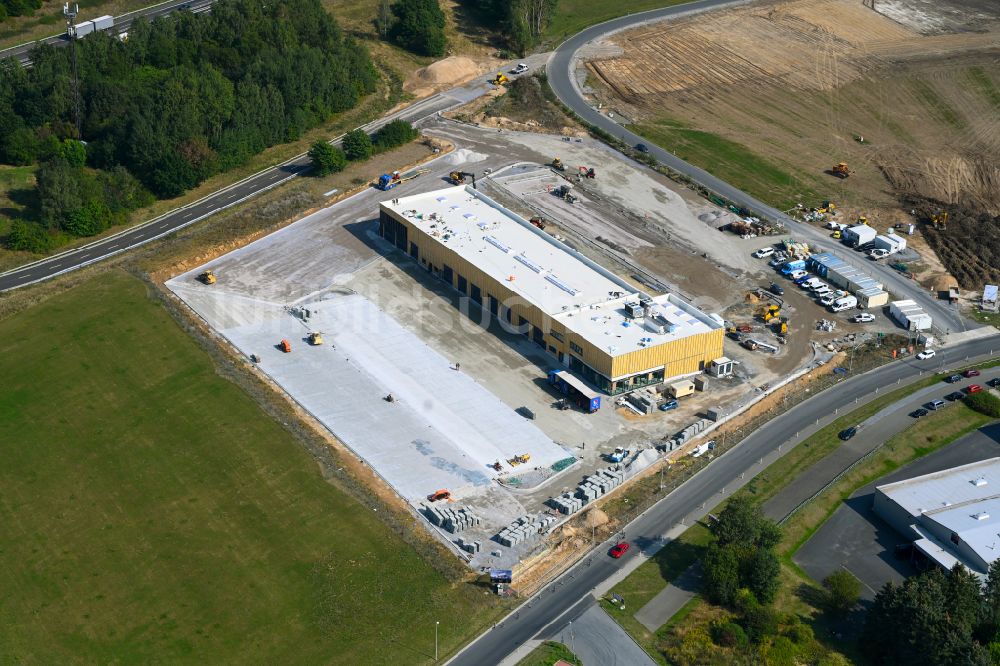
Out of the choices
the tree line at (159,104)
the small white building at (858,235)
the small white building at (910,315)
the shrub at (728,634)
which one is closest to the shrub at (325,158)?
the tree line at (159,104)

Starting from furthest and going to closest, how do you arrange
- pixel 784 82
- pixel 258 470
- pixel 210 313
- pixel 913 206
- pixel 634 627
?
1. pixel 784 82
2. pixel 913 206
3. pixel 210 313
4. pixel 258 470
5. pixel 634 627

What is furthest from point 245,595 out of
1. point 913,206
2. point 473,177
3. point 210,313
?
point 913,206

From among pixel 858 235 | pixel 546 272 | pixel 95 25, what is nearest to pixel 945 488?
pixel 546 272

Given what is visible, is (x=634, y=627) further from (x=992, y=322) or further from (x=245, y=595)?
(x=992, y=322)

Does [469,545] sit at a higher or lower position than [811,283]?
higher

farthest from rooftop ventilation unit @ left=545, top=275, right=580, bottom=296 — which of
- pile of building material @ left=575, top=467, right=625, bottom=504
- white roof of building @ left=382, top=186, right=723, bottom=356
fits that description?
pile of building material @ left=575, top=467, right=625, bottom=504

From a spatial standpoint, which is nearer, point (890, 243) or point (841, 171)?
point (890, 243)

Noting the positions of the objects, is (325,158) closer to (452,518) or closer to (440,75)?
(440,75)
